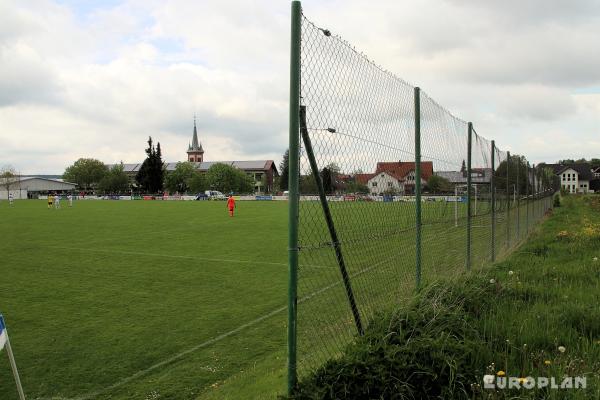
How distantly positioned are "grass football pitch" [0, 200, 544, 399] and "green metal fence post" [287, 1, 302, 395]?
173 mm

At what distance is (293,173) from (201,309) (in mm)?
4916

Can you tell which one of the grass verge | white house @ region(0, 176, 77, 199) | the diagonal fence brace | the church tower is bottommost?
the grass verge

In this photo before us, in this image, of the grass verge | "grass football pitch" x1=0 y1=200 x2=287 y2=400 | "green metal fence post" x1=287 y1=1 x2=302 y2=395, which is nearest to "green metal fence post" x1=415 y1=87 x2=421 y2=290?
the grass verge

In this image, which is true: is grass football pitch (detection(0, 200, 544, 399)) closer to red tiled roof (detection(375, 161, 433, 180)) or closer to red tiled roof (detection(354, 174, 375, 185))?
red tiled roof (detection(354, 174, 375, 185))

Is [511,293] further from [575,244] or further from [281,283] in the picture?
[575,244]

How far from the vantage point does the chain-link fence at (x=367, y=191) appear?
11.1ft

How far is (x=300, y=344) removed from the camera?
15.7 feet

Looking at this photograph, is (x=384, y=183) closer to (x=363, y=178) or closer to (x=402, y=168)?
(x=402, y=168)

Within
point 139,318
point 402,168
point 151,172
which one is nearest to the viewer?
point 402,168

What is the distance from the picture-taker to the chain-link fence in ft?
11.1

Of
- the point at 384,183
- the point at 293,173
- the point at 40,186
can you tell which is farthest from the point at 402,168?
the point at 40,186

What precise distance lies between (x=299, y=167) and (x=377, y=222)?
5.68 feet

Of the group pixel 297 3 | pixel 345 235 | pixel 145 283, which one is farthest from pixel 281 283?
pixel 297 3

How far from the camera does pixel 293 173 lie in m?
3.24
